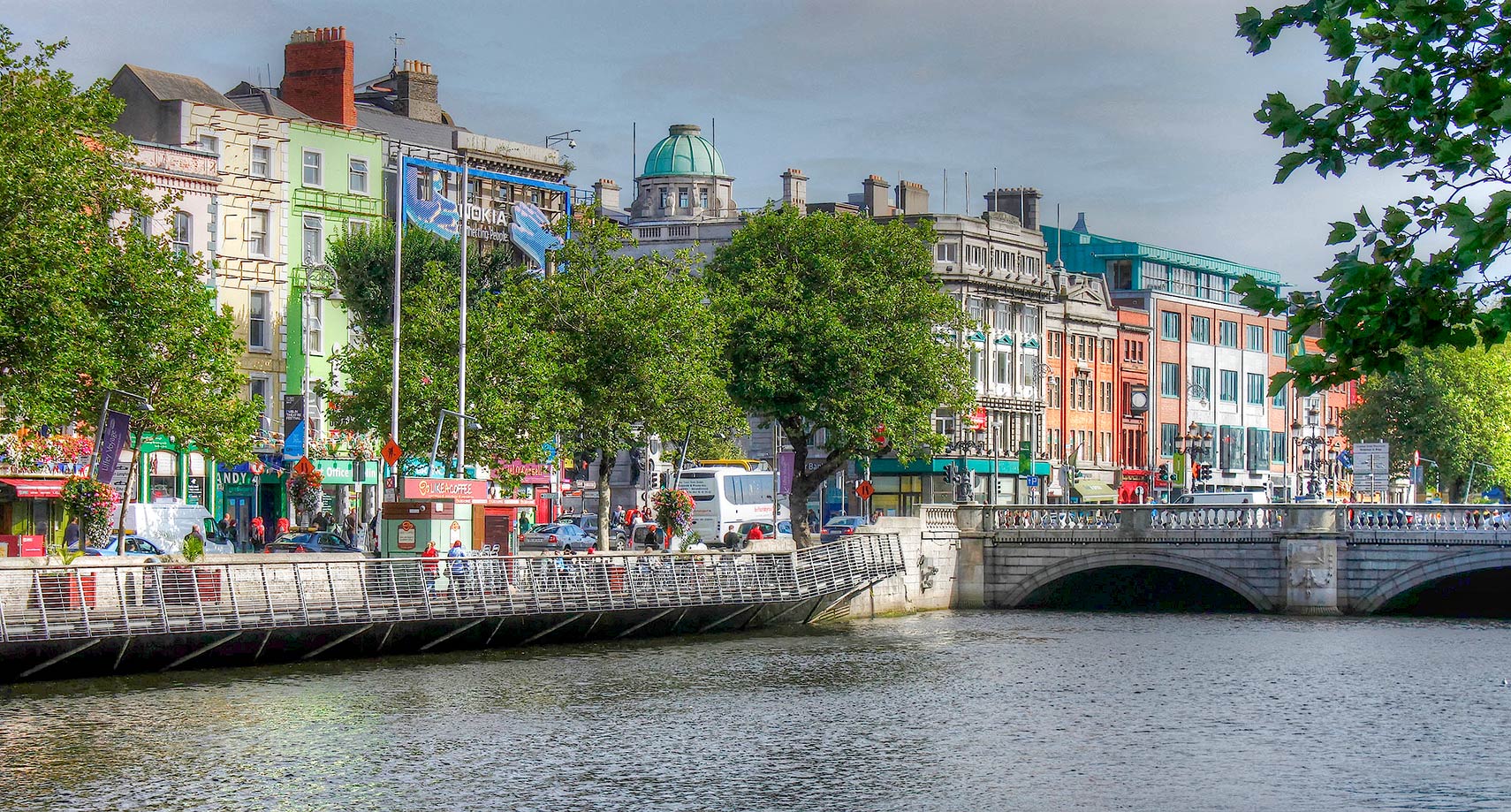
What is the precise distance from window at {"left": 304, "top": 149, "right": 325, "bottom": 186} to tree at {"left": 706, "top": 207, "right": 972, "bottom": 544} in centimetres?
1575

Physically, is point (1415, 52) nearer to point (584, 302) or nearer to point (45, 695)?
point (45, 695)

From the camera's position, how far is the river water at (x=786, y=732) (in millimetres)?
32812

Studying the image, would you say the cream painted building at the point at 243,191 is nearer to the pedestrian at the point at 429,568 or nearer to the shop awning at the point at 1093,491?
the pedestrian at the point at 429,568

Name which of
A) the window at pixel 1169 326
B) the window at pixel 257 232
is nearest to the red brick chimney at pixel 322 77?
the window at pixel 257 232

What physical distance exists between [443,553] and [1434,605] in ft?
128

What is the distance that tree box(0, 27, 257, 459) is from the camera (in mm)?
48500

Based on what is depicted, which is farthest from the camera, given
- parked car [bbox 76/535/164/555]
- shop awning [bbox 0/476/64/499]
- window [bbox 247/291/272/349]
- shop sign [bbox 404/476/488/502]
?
window [bbox 247/291/272/349]

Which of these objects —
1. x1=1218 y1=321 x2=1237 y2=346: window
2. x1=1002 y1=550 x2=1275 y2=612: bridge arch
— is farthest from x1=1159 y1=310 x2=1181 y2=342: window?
x1=1002 y1=550 x2=1275 y2=612: bridge arch

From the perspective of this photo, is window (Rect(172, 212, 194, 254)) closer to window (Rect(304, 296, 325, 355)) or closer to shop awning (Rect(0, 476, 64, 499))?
window (Rect(304, 296, 325, 355))

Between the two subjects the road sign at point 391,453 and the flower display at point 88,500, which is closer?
the flower display at point 88,500

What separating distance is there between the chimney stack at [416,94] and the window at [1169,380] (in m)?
54.3

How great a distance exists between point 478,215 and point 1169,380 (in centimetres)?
5619

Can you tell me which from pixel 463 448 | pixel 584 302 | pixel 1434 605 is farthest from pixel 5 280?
pixel 1434 605

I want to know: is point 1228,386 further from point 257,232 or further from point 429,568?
point 429,568
